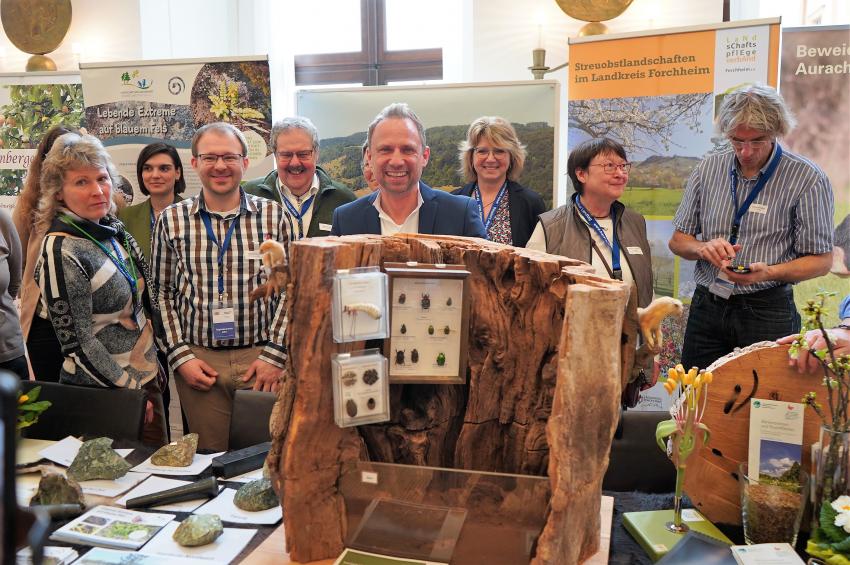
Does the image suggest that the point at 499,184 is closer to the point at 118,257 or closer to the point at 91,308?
the point at 118,257

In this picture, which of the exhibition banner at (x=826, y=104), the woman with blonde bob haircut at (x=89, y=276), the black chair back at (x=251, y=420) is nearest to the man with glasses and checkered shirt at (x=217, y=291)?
the woman with blonde bob haircut at (x=89, y=276)

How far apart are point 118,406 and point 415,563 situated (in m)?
1.35

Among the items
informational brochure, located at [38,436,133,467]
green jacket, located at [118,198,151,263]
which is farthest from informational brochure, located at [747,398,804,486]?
green jacket, located at [118,198,151,263]

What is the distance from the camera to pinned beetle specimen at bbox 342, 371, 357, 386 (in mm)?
1562

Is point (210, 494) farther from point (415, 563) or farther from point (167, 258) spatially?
point (167, 258)

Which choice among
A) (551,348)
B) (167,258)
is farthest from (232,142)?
(551,348)

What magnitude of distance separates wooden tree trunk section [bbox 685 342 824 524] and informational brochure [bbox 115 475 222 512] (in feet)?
4.29

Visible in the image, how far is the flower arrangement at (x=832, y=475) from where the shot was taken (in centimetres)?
147

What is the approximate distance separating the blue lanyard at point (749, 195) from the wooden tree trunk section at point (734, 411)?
1399mm

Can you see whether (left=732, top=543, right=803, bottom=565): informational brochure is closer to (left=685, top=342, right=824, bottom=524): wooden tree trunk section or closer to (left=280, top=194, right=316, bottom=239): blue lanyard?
(left=685, top=342, right=824, bottom=524): wooden tree trunk section

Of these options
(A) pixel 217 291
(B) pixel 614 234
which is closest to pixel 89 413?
(A) pixel 217 291

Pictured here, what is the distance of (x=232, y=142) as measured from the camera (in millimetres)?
2943

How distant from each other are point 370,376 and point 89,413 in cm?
141

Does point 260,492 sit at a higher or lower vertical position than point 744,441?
lower
